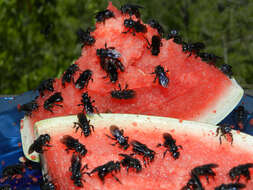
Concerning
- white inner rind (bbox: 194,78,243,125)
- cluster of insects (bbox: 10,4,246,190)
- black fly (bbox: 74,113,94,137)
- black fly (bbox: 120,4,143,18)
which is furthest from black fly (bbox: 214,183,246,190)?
black fly (bbox: 120,4,143,18)

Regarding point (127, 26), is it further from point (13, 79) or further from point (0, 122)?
point (13, 79)

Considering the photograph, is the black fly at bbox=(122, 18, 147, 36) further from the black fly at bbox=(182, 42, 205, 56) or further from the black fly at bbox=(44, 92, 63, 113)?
the black fly at bbox=(44, 92, 63, 113)

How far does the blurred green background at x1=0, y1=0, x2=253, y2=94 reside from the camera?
13.9 ft

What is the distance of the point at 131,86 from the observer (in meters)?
2.09

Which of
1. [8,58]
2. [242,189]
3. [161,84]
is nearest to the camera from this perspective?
[242,189]

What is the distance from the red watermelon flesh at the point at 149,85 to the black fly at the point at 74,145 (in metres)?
0.41

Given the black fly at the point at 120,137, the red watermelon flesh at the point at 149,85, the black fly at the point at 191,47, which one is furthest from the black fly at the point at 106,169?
the black fly at the point at 191,47

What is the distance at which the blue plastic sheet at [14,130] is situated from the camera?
185 centimetres

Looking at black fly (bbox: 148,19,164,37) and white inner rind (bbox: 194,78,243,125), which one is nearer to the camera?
white inner rind (bbox: 194,78,243,125)

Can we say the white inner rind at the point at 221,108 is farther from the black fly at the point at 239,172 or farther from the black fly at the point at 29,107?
the black fly at the point at 29,107

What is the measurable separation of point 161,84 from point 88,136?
1.87 ft

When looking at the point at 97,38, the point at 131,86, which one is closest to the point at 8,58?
the point at 97,38

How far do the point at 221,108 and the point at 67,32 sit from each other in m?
2.98

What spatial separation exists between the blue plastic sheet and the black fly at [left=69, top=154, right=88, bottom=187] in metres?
0.37
